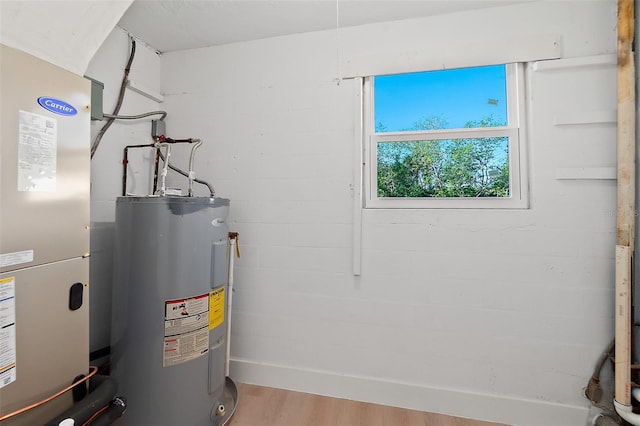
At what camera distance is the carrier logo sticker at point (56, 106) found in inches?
38.9

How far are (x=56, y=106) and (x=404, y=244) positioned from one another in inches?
71.0

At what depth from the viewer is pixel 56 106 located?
103 centimetres

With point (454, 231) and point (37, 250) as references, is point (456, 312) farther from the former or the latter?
point (37, 250)

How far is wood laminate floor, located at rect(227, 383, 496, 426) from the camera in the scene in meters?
1.67

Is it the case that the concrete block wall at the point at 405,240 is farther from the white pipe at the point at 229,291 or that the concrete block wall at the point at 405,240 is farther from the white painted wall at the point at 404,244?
the white pipe at the point at 229,291

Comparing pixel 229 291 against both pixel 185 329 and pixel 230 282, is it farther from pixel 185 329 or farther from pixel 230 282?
pixel 185 329

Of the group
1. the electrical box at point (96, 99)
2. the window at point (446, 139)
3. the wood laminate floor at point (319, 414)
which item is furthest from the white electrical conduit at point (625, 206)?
the electrical box at point (96, 99)

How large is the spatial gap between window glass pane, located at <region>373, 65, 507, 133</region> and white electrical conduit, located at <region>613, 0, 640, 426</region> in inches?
20.8

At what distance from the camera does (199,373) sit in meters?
1.49

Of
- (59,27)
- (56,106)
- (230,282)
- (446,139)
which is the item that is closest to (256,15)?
(59,27)

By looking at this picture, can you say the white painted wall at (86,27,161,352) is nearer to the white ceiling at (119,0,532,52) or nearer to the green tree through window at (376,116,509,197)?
the white ceiling at (119,0,532,52)

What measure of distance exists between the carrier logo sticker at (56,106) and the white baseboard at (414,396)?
180 cm

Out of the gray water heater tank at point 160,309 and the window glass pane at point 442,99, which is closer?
the gray water heater tank at point 160,309

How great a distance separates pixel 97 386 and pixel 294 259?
3.84 feet
